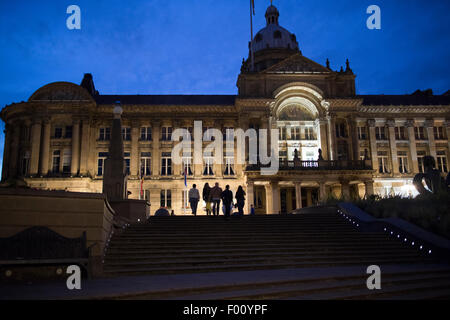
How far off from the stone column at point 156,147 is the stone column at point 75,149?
805 centimetres

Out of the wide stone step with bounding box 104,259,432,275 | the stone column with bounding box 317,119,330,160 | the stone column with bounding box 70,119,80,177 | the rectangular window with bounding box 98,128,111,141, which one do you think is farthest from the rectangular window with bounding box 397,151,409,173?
the stone column with bounding box 70,119,80,177

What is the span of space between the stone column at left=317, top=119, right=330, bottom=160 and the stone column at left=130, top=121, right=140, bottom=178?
68.6 ft

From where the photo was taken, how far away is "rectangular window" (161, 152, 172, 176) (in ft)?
135

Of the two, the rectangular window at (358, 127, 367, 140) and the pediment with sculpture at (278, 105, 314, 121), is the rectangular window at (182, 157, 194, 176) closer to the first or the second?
the pediment with sculpture at (278, 105, 314, 121)

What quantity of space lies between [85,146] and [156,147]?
301 inches

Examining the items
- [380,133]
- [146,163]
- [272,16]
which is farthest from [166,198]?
[272,16]

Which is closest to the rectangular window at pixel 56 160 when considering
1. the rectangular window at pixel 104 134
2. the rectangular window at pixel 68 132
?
the rectangular window at pixel 68 132

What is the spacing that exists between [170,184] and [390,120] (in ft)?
89.2

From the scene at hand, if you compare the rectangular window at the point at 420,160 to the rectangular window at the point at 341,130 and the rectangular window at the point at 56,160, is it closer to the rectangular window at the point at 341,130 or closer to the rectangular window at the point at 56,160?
the rectangular window at the point at 341,130

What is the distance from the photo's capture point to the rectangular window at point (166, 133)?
42.4 meters

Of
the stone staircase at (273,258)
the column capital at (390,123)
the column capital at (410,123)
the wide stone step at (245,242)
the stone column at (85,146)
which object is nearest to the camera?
the stone staircase at (273,258)

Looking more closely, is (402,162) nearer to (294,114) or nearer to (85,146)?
(294,114)

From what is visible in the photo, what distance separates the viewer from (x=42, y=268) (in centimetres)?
955
